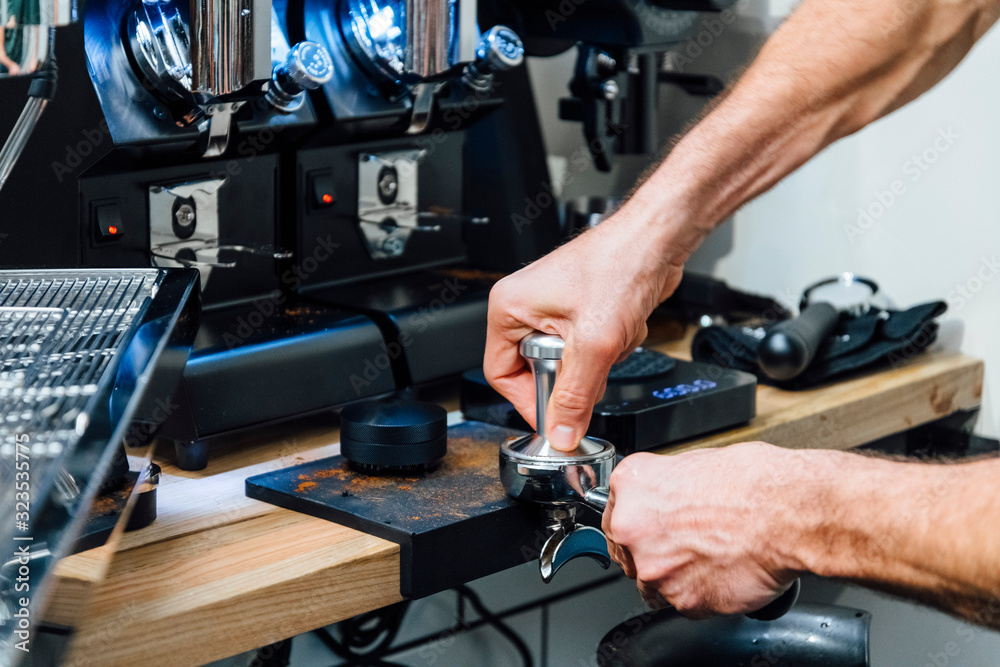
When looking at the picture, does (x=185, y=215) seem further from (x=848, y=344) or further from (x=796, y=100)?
(x=848, y=344)

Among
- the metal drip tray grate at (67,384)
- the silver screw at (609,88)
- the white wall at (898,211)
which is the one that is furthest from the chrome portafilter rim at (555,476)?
the white wall at (898,211)

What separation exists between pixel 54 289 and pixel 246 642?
0.89ft

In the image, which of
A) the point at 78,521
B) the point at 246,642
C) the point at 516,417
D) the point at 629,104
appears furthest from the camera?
the point at 629,104

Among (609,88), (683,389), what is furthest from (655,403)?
(609,88)

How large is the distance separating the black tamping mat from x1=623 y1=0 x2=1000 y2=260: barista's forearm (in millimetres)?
236

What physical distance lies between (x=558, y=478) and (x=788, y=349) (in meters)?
0.44

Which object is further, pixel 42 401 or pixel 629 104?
pixel 629 104

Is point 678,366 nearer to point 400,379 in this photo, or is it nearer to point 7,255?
point 400,379

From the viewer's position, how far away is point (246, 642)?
66 centimetres

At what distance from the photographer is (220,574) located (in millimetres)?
672

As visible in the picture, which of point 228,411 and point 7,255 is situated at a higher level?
point 7,255

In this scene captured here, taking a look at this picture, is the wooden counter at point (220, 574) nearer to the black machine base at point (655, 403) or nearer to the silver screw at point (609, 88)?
the black machine base at point (655, 403)

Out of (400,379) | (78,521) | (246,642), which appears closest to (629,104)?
(400,379)

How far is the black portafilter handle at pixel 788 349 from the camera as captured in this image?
108cm
